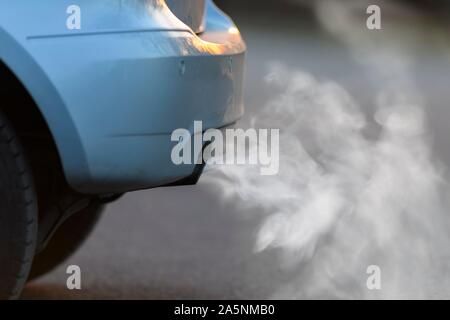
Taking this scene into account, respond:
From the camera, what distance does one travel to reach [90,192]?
3.42 m

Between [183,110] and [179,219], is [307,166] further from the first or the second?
[183,110]

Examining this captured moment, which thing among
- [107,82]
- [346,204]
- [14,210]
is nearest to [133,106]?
[107,82]

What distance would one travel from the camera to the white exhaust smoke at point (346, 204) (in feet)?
16.1

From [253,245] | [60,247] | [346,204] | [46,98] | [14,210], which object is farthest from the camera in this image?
[346,204]

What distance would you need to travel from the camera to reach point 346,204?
5.68 m

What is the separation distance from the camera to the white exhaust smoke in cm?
492

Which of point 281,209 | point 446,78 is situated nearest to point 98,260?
point 281,209

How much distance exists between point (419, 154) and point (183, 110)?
416 centimetres

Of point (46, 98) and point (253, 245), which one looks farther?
point (253, 245)

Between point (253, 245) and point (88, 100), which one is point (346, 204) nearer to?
point (253, 245)

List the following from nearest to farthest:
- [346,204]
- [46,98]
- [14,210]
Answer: [46,98] → [14,210] → [346,204]

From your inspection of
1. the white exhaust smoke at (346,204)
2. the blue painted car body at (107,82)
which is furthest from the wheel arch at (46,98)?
the white exhaust smoke at (346,204)

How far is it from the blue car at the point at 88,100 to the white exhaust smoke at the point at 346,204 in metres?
1.45

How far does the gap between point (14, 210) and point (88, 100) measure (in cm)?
42
